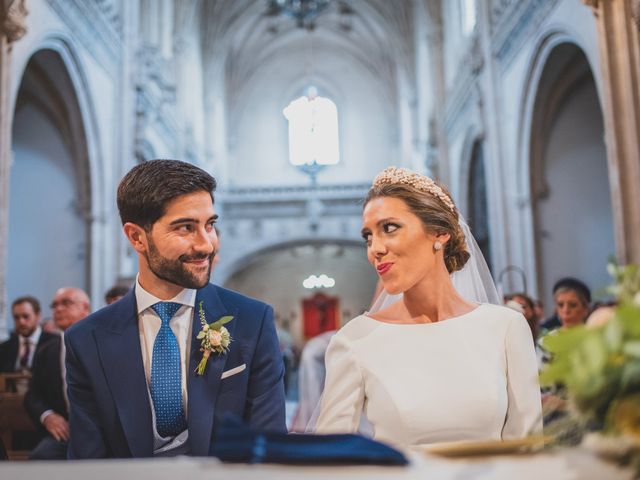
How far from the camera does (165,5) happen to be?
59.6ft

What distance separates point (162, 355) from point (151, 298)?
23cm

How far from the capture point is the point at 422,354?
7.45ft

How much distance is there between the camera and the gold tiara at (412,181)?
8.34 feet

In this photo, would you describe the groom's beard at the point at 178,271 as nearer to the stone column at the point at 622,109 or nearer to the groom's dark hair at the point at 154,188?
the groom's dark hair at the point at 154,188

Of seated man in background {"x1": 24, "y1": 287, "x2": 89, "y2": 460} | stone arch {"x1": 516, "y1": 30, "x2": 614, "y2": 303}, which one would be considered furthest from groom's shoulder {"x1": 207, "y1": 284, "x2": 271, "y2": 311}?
stone arch {"x1": 516, "y1": 30, "x2": 614, "y2": 303}

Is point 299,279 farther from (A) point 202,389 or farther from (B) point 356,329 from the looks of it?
(B) point 356,329

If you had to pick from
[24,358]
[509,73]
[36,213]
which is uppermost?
[509,73]

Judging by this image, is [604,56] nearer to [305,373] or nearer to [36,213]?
[305,373]

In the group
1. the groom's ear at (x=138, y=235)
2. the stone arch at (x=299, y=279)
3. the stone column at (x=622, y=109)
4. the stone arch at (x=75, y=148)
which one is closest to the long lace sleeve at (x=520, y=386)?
the groom's ear at (x=138, y=235)

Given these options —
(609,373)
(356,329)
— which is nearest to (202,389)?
(356,329)

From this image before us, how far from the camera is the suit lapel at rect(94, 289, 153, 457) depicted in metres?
2.42

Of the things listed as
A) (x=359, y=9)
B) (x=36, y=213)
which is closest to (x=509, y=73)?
(x=36, y=213)

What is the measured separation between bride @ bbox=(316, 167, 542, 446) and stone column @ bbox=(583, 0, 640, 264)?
16.7ft

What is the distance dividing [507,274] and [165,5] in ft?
38.8
